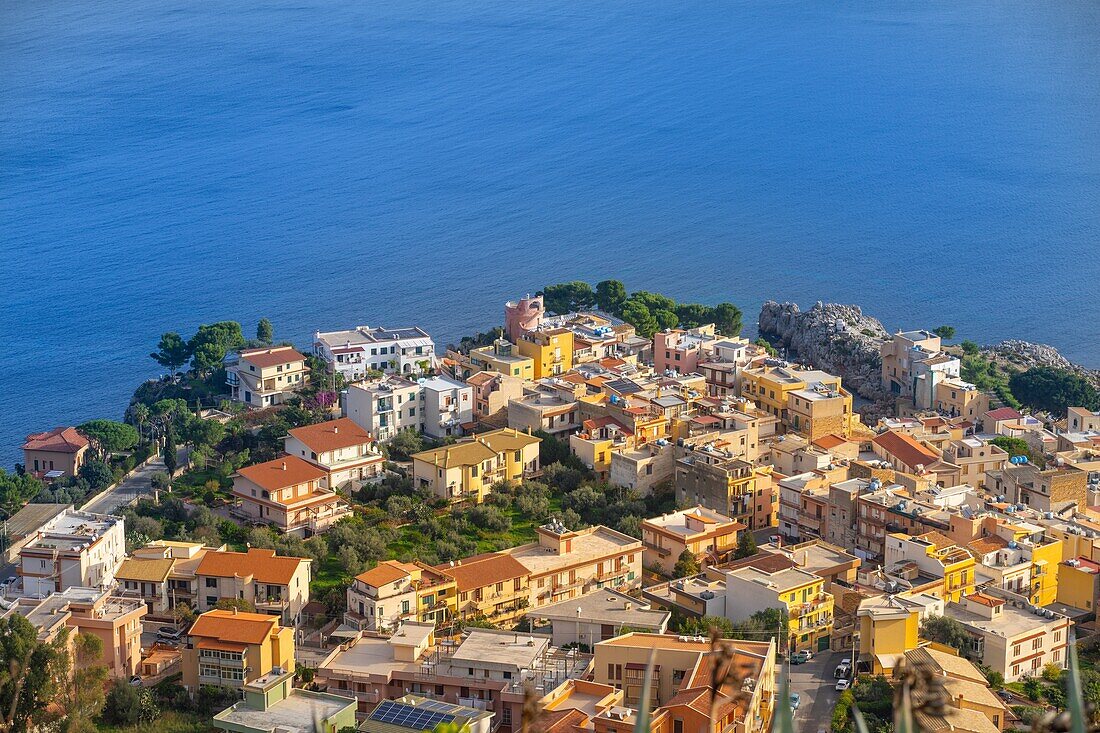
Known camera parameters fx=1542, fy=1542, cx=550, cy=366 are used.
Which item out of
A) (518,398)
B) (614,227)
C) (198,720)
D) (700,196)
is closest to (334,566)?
(198,720)

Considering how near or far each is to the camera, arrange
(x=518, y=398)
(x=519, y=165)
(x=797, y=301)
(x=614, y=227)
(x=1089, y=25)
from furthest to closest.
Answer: (x=1089, y=25), (x=519, y=165), (x=614, y=227), (x=797, y=301), (x=518, y=398)

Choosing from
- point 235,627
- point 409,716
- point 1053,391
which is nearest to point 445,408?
point 235,627

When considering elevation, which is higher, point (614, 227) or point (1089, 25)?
point (1089, 25)

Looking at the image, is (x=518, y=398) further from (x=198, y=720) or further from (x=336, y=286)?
(x=336, y=286)

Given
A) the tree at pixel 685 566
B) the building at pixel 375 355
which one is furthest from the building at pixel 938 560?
the building at pixel 375 355

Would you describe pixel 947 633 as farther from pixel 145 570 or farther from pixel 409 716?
pixel 145 570

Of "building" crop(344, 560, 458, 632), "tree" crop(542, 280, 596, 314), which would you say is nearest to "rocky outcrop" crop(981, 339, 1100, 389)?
"tree" crop(542, 280, 596, 314)
